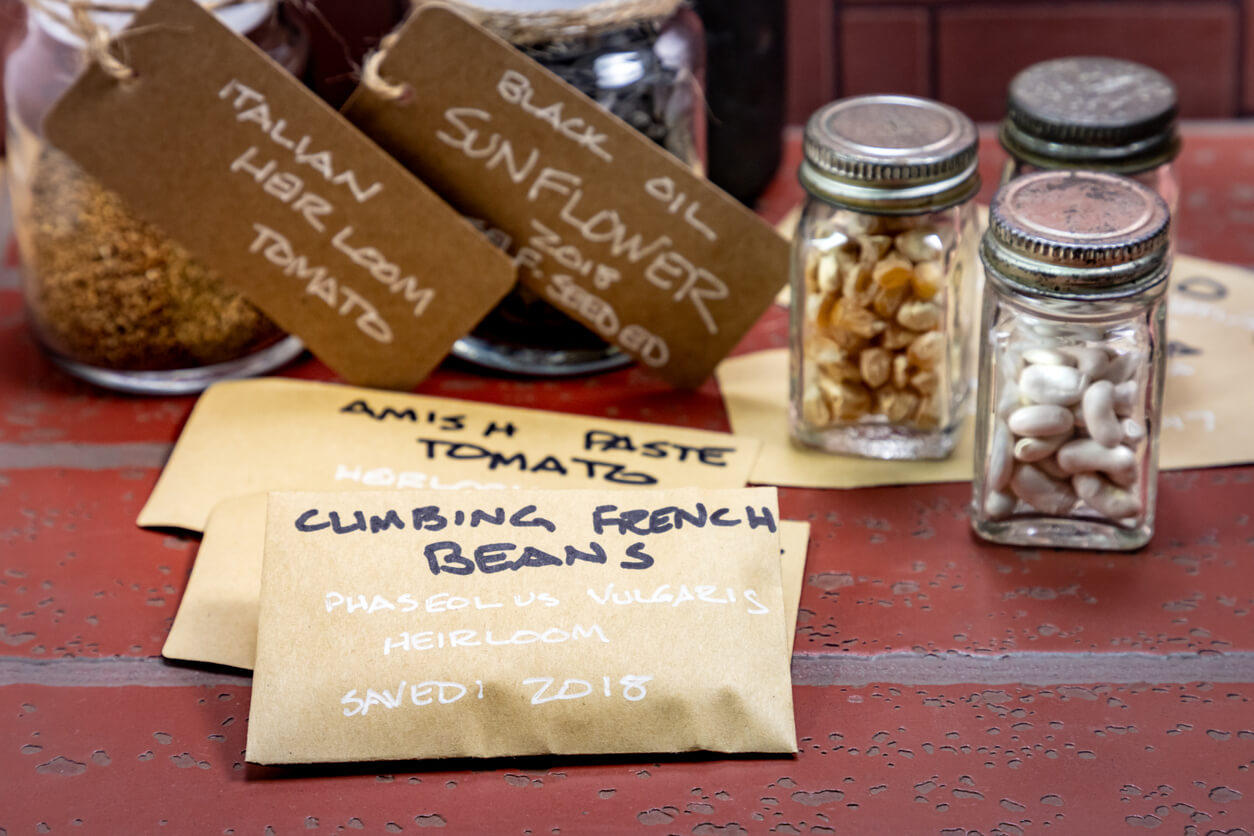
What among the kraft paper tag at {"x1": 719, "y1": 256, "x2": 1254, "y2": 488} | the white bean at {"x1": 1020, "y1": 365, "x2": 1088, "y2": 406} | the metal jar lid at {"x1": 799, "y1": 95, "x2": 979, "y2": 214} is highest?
the metal jar lid at {"x1": 799, "y1": 95, "x2": 979, "y2": 214}

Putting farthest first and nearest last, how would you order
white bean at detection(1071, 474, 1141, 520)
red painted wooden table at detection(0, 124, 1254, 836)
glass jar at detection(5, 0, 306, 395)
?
glass jar at detection(5, 0, 306, 395) < white bean at detection(1071, 474, 1141, 520) < red painted wooden table at detection(0, 124, 1254, 836)

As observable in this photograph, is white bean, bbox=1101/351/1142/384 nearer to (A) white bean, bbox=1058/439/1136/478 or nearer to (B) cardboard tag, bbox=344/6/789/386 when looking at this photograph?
(A) white bean, bbox=1058/439/1136/478

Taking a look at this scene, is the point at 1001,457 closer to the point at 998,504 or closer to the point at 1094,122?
the point at 998,504

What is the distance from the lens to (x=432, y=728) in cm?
55

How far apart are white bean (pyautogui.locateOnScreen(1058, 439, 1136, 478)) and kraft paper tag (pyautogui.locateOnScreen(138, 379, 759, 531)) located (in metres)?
0.17

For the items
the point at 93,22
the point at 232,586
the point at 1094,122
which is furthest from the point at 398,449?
the point at 1094,122

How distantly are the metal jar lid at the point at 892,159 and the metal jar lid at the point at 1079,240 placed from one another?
39 mm

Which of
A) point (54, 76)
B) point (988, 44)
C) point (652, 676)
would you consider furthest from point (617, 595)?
point (988, 44)

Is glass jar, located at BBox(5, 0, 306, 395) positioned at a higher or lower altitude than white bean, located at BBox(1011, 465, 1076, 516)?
higher

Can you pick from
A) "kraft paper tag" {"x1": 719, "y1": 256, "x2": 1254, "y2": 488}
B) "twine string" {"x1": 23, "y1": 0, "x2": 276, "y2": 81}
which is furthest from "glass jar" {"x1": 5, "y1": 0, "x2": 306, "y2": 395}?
"kraft paper tag" {"x1": 719, "y1": 256, "x2": 1254, "y2": 488}

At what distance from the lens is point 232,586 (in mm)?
632

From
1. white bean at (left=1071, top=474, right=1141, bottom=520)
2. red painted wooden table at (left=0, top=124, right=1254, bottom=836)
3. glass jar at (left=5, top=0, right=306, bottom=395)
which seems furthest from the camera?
glass jar at (left=5, top=0, right=306, bottom=395)

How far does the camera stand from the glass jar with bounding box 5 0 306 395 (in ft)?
2.43

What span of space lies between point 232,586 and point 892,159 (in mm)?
362
